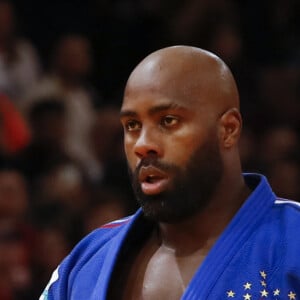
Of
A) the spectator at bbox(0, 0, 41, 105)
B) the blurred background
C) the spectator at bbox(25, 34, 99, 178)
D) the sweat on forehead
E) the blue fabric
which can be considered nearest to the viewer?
the blue fabric

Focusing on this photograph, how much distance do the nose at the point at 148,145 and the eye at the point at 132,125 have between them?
2.3 inches

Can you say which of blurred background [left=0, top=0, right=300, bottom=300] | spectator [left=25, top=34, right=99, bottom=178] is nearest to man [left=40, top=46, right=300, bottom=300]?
blurred background [left=0, top=0, right=300, bottom=300]

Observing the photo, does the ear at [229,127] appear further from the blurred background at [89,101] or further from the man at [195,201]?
the blurred background at [89,101]

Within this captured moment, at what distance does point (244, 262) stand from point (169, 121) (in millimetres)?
454

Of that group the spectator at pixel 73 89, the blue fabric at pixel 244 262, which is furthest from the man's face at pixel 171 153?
the spectator at pixel 73 89

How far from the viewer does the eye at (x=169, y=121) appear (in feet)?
8.83

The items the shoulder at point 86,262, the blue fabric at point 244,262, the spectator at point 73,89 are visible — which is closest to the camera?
the blue fabric at point 244,262

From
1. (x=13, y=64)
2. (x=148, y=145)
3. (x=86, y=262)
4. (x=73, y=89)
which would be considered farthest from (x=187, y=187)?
(x=73, y=89)

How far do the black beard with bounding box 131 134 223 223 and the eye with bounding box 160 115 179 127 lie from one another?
10 cm

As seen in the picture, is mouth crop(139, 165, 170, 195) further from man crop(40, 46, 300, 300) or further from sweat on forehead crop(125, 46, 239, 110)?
sweat on forehead crop(125, 46, 239, 110)

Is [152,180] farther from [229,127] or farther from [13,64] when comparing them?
[13,64]

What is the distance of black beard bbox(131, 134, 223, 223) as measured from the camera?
2693mm

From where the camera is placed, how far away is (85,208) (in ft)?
19.3

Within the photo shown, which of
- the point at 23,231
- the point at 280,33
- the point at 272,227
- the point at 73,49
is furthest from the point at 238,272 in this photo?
the point at 280,33
